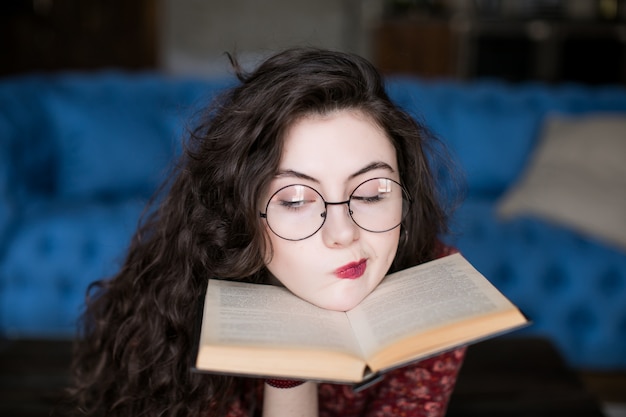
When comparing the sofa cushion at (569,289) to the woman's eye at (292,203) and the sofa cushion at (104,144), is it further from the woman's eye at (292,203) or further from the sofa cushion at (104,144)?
the woman's eye at (292,203)

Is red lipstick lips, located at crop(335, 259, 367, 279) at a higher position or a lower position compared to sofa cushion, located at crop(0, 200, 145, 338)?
higher

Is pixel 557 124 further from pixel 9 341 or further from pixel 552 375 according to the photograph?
pixel 9 341

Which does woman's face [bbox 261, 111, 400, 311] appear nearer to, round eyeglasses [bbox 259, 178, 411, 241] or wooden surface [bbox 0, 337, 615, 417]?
round eyeglasses [bbox 259, 178, 411, 241]

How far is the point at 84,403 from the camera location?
3.77 feet

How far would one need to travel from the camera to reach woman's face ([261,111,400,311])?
33.4 inches

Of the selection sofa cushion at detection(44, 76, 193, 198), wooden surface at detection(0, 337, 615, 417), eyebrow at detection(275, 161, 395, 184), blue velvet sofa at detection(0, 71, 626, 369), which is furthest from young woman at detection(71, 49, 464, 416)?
sofa cushion at detection(44, 76, 193, 198)

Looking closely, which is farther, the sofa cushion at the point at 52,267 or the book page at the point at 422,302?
the sofa cushion at the point at 52,267

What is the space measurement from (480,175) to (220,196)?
94.6 inches

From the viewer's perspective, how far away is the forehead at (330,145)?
85 cm

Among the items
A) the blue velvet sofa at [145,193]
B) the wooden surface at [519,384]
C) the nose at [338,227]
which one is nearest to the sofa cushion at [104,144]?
the blue velvet sofa at [145,193]

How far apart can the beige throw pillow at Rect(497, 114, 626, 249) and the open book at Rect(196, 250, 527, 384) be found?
1.94m

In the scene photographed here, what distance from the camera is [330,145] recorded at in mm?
853

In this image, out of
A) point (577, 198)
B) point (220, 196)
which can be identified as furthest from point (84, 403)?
point (577, 198)

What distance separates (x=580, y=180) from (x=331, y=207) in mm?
2159
